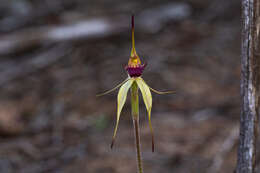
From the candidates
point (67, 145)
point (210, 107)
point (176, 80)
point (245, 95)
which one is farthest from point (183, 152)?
point (245, 95)

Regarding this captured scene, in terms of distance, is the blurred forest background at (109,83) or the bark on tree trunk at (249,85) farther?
the blurred forest background at (109,83)

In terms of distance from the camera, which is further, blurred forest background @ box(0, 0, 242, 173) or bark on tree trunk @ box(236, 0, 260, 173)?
blurred forest background @ box(0, 0, 242, 173)

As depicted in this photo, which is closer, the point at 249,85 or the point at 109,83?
the point at 249,85

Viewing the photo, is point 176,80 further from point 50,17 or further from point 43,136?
point 50,17
